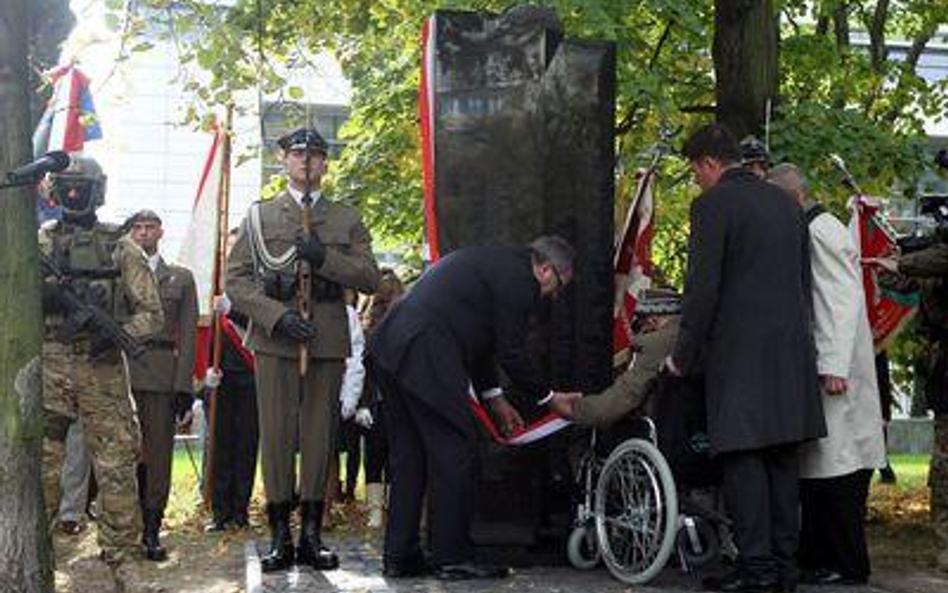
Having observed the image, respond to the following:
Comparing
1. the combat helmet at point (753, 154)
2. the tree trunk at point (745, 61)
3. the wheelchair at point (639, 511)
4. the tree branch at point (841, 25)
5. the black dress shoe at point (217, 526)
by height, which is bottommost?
the black dress shoe at point (217, 526)

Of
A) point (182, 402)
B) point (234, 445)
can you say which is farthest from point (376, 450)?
point (182, 402)

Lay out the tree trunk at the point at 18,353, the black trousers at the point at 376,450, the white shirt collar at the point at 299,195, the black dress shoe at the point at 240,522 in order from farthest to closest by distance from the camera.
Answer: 1. the black dress shoe at the point at 240,522
2. the black trousers at the point at 376,450
3. the white shirt collar at the point at 299,195
4. the tree trunk at the point at 18,353

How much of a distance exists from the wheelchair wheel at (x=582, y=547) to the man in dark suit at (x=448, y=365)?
0.61 meters

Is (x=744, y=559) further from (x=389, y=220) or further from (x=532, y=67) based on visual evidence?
(x=389, y=220)

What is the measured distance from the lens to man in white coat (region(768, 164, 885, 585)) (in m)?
7.07

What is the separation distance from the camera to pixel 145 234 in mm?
10266

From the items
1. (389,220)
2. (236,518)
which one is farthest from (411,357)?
(389,220)

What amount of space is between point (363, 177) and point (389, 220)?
610 millimetres

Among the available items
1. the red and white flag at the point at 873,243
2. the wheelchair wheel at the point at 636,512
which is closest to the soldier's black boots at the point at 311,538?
the wheelchair wheel at the point at 636,512

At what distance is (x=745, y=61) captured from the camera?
11.4m

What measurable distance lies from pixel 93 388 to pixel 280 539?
1.26 metres

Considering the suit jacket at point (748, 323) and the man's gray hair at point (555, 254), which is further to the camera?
the man's gray hair at point (555, 254)

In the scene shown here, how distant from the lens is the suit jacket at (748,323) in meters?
6.65

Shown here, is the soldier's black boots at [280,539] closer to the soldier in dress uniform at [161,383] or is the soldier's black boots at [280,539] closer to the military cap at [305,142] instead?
the military cap at [305,142]
